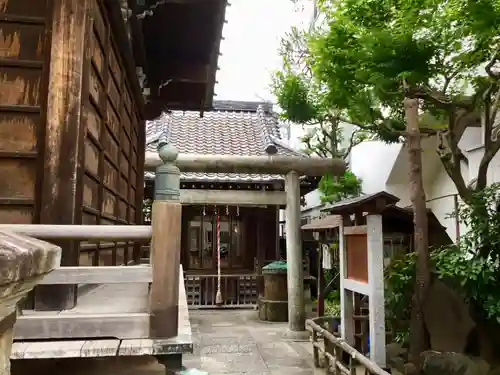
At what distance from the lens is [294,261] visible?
1047cm

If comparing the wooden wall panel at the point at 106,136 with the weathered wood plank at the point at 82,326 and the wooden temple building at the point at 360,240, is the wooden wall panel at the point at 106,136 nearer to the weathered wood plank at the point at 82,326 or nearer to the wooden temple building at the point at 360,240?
the weathered wood plank at the point at 82,326

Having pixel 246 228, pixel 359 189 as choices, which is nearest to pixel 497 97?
pixel 359 189

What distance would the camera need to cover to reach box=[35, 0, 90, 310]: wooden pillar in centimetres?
305

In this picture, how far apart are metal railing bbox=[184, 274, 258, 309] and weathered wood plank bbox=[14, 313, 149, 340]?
11.2 m

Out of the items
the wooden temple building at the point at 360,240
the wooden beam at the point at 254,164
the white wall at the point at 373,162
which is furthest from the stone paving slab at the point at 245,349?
the white wall at the point at 373,162

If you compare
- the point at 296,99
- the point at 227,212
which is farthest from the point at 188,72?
the point at 227,212

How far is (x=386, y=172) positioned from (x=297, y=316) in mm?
6638

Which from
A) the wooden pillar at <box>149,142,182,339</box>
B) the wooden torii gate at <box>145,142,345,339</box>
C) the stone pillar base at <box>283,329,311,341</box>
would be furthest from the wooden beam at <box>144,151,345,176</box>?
the wooden pillar at <box>149,142,182,339</box>

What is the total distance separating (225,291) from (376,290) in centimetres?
887

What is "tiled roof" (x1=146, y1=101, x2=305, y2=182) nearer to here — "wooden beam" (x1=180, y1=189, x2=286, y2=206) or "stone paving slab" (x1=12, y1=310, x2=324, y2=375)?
"wooden beam" (x1=180, y1=189, x2=286, y2=206)

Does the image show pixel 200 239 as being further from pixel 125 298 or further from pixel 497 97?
pixel 125 298

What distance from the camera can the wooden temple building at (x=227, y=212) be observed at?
44.6ft

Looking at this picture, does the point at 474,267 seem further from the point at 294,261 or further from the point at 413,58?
the point at 294,261

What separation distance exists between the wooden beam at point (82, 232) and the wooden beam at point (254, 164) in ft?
25.9
